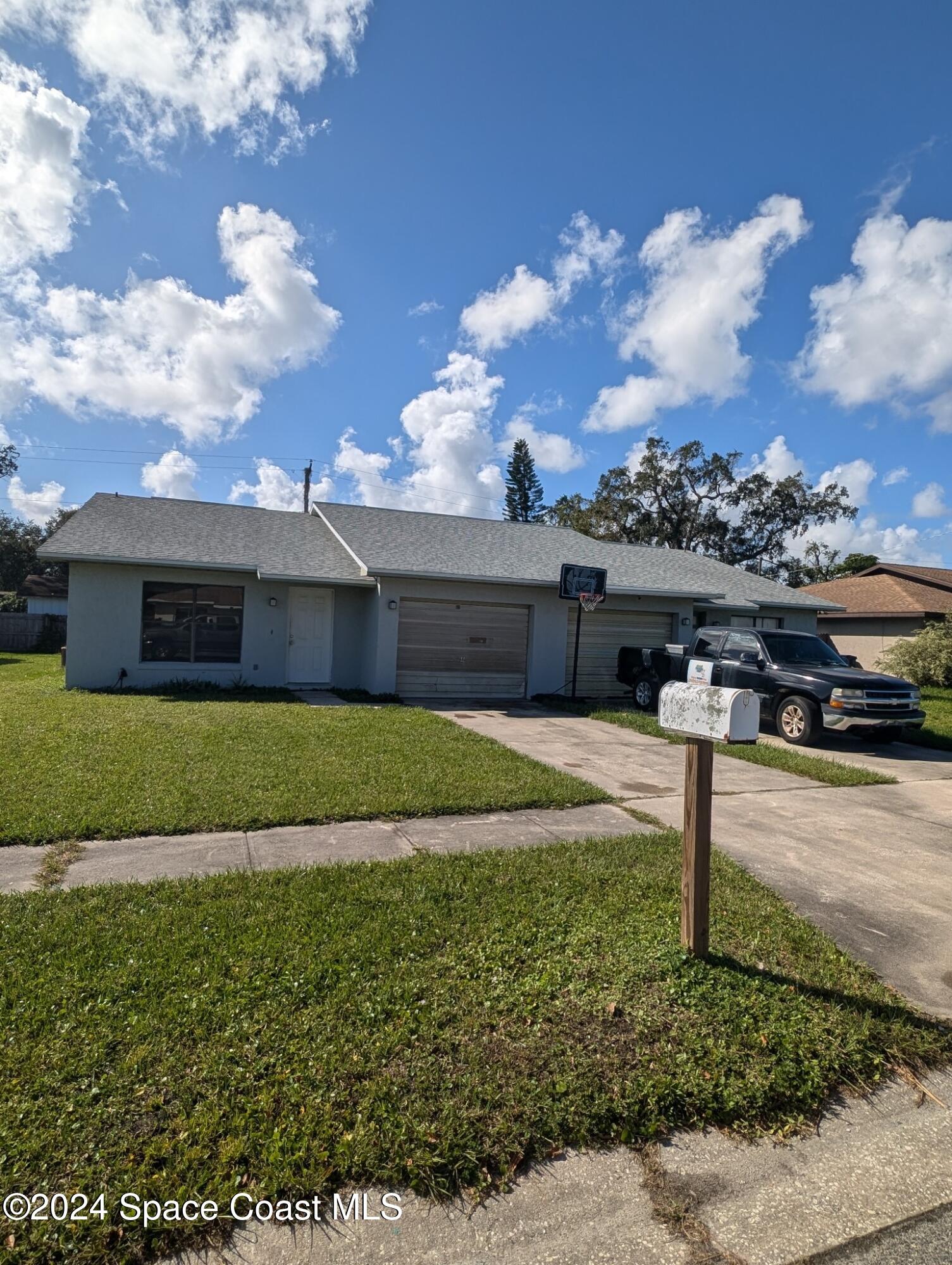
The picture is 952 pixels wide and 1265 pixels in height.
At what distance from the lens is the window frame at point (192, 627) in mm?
13555

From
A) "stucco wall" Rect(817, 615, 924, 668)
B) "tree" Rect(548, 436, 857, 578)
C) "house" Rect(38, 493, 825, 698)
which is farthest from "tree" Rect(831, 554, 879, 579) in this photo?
"house" Rect(38, 493, 825, 698)

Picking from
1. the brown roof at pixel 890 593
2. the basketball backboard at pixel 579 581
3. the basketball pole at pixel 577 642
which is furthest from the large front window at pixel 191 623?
the brown roof at pixel 890 593

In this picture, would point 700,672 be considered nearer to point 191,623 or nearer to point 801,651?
point 801,651

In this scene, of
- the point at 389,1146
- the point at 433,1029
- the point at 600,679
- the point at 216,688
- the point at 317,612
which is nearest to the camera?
the point at 389,1146

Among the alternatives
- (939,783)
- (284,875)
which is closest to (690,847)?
(284,875)

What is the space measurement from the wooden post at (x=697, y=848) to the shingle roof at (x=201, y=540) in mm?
11127

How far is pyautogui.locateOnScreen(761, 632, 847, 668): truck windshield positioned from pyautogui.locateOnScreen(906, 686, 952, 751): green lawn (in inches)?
66.4

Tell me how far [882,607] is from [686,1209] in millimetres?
25243

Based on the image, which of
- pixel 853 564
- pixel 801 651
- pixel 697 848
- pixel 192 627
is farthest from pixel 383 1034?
pixel 853 564

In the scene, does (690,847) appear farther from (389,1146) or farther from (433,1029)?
(389,1146)

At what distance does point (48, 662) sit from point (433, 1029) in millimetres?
20777

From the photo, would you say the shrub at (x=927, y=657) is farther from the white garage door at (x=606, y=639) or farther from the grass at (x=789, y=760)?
the grass at (x=789, y=760)

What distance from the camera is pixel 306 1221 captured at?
2.04 metres

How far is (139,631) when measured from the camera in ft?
44.3
